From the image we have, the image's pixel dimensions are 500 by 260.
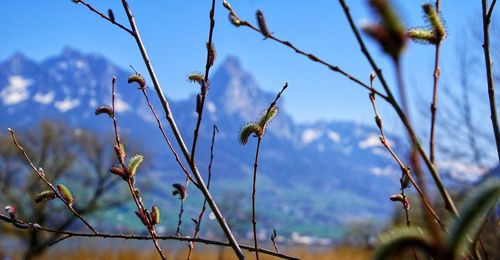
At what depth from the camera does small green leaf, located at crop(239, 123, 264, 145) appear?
135 cm

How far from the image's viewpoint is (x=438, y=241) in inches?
21.6

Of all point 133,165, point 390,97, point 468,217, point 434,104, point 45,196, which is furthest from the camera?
point 45,196

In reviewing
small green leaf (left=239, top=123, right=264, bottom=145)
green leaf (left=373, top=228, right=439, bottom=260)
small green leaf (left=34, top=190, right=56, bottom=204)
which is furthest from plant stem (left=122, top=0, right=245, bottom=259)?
green leaf (left=373, top=228, right=439, bottom=260)

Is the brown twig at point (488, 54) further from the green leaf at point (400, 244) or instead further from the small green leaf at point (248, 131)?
the green leaf at point (400, 244)

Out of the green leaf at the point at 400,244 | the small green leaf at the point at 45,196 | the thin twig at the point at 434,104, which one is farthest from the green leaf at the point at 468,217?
the small green leaf at the point at 45,196

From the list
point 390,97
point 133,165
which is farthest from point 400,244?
point 133,165

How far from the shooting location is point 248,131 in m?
1.35

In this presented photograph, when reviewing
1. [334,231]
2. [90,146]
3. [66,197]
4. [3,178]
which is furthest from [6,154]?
[334,231]

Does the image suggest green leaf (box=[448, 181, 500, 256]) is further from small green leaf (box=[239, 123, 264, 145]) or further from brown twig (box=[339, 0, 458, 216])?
small green leaf (box=[239, 123, 264, 145])

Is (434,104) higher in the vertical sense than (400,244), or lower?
higher

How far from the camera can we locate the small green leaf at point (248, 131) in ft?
4.42

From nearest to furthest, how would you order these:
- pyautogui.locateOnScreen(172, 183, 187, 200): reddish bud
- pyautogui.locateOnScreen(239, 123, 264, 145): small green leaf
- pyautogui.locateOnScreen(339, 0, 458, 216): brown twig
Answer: pyautogui.locateOnScreen(339, 0, 458, 216): brown twig
pyautogui.locateOnScreen(239, 123, 264, 145): small green leaf
pyautogui.locateOnScreen(172, 183, 187, 200): reddish bud

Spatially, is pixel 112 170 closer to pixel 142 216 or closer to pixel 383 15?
pixel 142 216

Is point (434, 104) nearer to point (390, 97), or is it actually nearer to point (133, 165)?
point (390, 97)
